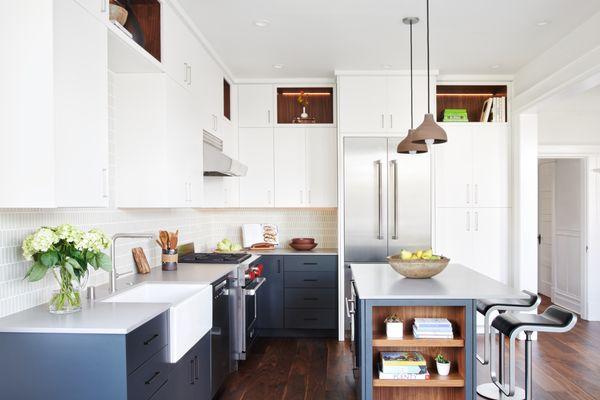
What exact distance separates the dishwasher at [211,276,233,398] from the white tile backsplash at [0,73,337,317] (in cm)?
63

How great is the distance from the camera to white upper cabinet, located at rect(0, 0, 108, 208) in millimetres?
1742

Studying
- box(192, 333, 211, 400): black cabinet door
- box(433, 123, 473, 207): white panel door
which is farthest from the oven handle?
box(433, 123, 473, 207): white panel door

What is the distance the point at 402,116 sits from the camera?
4875 mm

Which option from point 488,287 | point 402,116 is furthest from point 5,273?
point 402,116

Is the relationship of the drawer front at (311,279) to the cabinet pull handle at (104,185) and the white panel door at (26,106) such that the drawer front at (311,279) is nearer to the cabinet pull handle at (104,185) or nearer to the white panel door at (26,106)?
the cabinet pull handle at (104,185)

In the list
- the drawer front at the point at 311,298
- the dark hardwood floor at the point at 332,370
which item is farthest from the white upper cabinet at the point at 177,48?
the drawer front at the point at 311,298

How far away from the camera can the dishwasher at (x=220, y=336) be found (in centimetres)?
315

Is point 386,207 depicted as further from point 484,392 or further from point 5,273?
point 5,273

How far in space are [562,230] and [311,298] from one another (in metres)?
3.96

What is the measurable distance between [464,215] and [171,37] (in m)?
3.39

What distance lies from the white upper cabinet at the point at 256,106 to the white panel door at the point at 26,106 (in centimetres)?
347

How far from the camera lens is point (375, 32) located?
3.84m

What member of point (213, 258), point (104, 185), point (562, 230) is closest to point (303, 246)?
point (213, 258)

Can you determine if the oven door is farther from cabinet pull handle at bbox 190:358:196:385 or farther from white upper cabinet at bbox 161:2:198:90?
white upper cabinet at bbox 161:2:198:90
